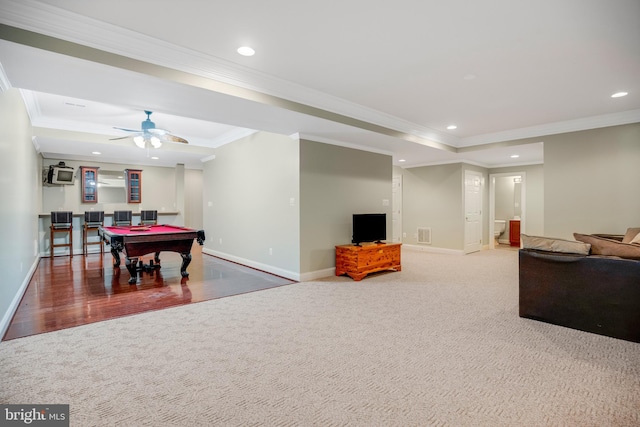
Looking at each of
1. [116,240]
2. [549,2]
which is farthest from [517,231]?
[116,240]

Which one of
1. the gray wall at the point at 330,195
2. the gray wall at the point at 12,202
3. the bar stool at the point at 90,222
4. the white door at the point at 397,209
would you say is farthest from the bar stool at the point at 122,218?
the white door at the point at 397,209

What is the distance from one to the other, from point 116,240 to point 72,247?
4.28m

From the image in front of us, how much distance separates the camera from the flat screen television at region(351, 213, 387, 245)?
549cm

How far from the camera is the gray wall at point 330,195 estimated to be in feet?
16.9

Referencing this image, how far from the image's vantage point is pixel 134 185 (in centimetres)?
895

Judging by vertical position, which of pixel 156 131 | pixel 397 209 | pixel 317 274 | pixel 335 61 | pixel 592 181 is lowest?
pixel 317 274

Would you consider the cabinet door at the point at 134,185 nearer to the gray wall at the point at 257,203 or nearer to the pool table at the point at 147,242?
the gray wall at the point at 257,203

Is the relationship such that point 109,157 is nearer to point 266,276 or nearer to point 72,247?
point 72,247

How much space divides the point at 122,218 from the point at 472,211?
8.75 m

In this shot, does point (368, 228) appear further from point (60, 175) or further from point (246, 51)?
point (60, 175)

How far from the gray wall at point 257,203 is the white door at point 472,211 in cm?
471

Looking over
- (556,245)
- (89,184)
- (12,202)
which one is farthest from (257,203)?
(89,184)

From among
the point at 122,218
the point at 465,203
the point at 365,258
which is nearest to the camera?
the point at 365,258

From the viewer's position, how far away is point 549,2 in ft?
7.61
